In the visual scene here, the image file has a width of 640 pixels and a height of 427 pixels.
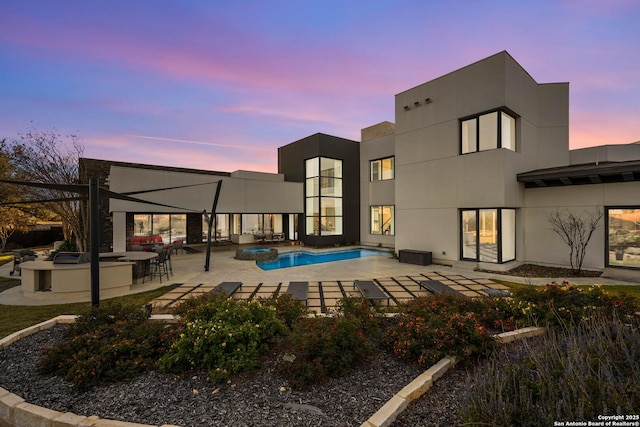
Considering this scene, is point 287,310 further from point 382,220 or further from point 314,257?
point 382,220

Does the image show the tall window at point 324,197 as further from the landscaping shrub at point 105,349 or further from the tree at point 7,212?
the tree at point 7,212

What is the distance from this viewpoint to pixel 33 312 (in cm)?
596

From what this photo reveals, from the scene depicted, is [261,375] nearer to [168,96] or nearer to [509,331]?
[509,331]

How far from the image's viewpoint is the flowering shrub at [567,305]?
14.3ft

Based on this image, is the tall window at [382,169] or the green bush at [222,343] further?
the tall window at [382,169]

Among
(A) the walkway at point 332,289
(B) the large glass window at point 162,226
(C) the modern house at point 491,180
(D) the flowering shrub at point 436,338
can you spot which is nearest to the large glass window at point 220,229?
(B) the large glass window at point 162,226

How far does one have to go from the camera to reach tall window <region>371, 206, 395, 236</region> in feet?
60.5

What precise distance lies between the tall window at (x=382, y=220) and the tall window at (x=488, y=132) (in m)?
7.81

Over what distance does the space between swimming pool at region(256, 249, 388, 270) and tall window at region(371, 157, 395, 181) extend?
5.27m

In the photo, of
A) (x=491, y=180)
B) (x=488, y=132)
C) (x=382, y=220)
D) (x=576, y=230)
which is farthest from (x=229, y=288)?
(x=382, y=220)

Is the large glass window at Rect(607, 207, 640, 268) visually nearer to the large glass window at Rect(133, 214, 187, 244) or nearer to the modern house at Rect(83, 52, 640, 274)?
the modern house at Rect(83, 52, 640, 274)

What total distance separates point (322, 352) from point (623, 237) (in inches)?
481

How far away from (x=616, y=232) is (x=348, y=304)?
1105cm

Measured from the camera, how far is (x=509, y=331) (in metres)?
4.41
